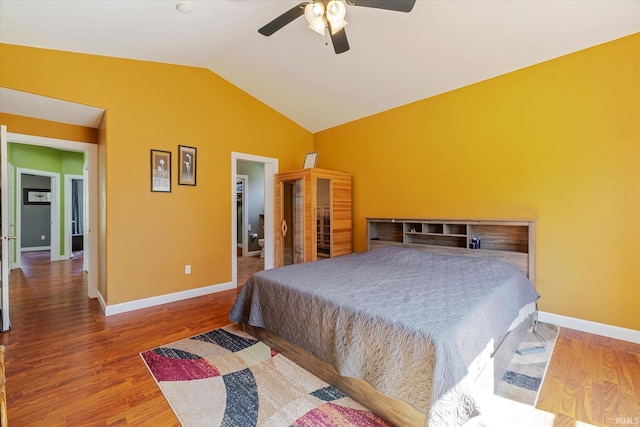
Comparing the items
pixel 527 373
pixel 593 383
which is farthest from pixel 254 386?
pixel 593 383

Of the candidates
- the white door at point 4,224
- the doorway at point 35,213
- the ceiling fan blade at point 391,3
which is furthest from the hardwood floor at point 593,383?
the doorway at point 35,213

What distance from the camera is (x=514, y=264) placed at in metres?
2.89

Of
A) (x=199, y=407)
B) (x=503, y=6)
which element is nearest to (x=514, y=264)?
(x=503, y=6)

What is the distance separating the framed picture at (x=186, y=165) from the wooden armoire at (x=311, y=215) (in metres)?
1.33

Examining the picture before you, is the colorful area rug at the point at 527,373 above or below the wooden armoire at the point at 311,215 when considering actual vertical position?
below

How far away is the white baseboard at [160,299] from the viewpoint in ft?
10.7

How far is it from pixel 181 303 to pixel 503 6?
15.0 feet

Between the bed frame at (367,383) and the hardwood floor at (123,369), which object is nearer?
the bed frame at (367,383)

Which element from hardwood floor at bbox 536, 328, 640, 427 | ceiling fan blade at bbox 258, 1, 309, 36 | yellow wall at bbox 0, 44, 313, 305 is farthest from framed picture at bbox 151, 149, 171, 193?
hardwood floor at bbox 536, 328, 640, 427

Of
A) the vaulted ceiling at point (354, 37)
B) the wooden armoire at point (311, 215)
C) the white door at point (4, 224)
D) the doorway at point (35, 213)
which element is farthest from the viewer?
the doorway at point (35, 213)

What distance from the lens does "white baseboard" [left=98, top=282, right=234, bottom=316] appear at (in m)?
3.25

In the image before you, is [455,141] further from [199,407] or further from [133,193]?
[133,193]

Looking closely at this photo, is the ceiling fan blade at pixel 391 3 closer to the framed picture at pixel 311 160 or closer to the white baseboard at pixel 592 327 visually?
the framed picture at pixel 311 160

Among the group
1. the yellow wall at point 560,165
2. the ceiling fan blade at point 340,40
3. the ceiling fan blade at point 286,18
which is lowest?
the yellow wall at point 560,165
